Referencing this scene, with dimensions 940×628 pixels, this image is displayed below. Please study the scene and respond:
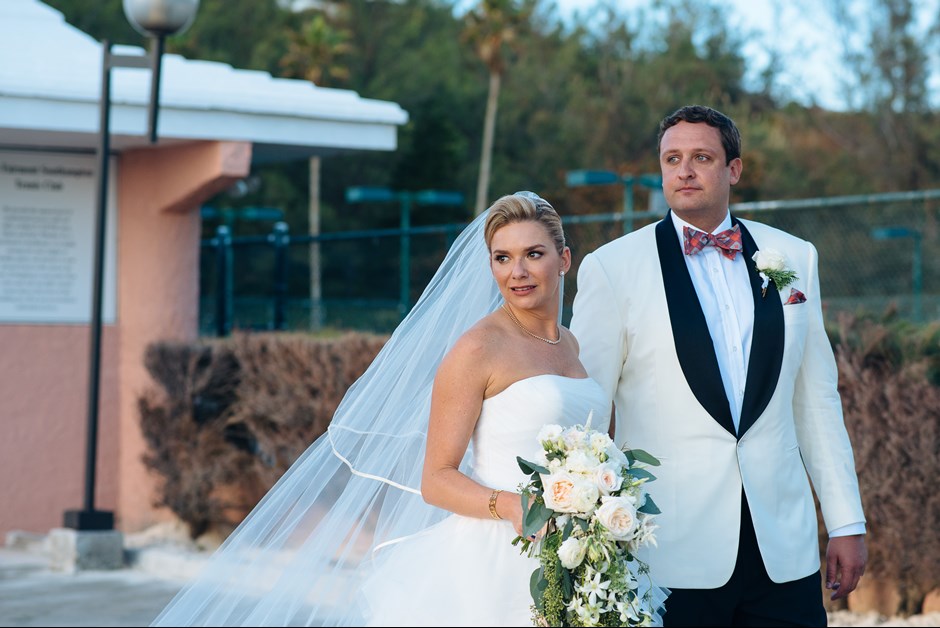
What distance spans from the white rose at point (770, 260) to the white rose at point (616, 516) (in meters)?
1.00

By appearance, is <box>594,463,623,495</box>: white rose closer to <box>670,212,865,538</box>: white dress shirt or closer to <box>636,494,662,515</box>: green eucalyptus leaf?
<box>636,494,662,515</box>: green eucalyptus leaf

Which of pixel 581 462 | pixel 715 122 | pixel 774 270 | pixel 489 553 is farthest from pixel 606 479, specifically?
pixel 715 122

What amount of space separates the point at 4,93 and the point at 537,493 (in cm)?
767

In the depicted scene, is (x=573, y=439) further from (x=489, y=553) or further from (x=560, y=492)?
(x=489, y=553)

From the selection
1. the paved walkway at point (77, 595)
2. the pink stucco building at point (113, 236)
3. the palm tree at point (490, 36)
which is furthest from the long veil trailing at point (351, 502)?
the palm tree at point (490, 36)

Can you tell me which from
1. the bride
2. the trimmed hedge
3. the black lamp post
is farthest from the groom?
the black lamp post

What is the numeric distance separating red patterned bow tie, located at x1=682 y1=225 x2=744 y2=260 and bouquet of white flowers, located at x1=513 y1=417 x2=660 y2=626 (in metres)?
0.80

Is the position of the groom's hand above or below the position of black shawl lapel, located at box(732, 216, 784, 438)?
below

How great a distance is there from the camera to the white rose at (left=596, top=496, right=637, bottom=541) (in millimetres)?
3195

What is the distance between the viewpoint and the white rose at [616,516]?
3.20 meters

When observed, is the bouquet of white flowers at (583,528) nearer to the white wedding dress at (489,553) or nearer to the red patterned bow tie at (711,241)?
the white wedding dress at (489,553)

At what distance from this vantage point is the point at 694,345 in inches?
148

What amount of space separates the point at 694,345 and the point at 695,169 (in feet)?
1.72

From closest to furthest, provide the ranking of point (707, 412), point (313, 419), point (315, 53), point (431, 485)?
point (431, 485) → point (707, 412) → point (313, 419) → point (315, 53)
